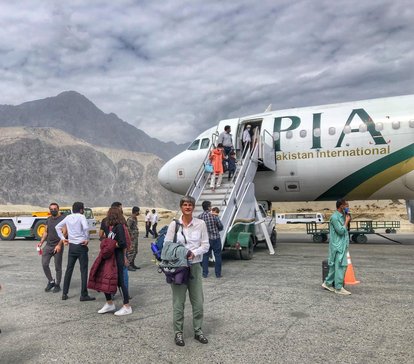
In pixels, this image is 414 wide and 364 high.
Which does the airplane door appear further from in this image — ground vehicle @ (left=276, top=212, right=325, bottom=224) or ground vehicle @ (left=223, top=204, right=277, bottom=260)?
ground vehicle @ (left=276, top=212, right=325, bottom=224)

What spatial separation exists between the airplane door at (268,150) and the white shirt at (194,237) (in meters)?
9.40

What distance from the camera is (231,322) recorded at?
18.6 ft

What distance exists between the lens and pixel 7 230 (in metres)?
21.9

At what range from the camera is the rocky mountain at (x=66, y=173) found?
305ft

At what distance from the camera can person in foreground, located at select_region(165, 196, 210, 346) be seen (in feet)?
15.8

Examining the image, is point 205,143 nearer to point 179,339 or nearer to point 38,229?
point 38,229

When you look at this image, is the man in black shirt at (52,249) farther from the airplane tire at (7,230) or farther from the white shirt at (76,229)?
the airplane tire at (7,230)

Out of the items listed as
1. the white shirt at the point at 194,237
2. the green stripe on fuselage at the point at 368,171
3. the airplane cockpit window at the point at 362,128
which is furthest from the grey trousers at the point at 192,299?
the airplane cockpit window at the point at 362,128

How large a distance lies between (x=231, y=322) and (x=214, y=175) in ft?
26.5

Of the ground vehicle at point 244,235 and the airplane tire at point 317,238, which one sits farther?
the airplane tire at point 317,238

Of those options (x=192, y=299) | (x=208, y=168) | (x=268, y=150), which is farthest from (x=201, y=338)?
(x=268, y=150)

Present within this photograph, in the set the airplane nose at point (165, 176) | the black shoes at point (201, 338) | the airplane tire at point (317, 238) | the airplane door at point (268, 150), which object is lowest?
the airplane tire at point (317, 238)

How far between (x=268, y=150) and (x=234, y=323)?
9.83 m

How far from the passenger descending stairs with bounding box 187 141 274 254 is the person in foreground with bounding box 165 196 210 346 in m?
6.28
